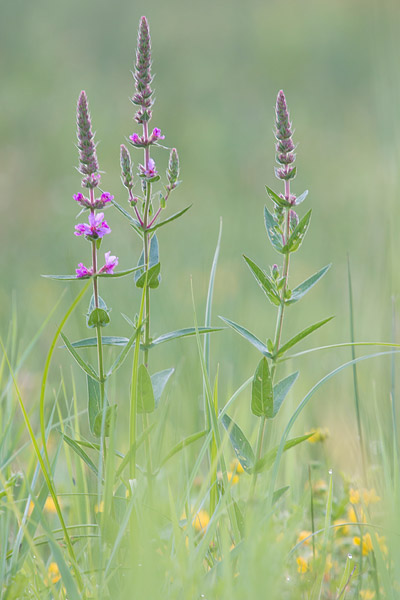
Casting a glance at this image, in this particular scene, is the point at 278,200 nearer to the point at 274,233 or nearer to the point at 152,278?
the point at 274,233

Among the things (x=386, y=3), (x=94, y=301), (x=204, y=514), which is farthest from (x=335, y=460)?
(x=386, y=3)

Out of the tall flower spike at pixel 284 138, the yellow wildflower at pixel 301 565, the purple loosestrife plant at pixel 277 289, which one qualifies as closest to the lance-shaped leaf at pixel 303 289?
the purple loosestrife plant at pixel 277 289

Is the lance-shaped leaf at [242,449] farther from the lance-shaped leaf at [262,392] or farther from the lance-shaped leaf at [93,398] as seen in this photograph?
the lance-shaped leaf at [93,398]

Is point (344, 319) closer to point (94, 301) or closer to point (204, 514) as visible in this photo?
point (204, 514)

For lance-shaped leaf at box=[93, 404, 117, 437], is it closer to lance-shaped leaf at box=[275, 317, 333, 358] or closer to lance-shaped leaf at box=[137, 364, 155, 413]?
lance-shaped leaf at box=[137, 364, 155, 413]

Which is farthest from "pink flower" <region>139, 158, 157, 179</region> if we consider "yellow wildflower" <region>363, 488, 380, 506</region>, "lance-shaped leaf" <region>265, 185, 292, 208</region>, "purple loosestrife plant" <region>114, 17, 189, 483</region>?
"yellow wildflower" <region>363, 488, 380, 506</region>

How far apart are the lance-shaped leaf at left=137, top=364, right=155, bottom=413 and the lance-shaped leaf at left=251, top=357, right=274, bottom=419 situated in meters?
0.11

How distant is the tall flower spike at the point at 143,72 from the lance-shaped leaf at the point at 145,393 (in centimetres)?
27

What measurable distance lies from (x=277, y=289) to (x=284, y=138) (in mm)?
160

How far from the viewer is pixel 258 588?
502 mm

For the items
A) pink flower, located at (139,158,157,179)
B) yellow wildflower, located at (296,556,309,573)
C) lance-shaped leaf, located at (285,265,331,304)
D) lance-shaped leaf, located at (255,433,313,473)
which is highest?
pink flower, located at (139,158,157,179)

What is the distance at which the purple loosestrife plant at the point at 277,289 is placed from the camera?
2.29ft

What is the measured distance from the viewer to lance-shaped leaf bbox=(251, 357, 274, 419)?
26.9 inches

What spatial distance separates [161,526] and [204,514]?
1.36 feet
